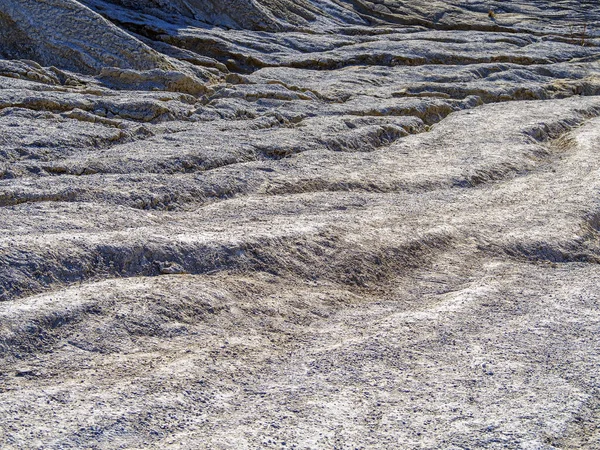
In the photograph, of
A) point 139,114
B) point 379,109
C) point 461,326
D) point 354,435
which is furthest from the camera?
point 379,109

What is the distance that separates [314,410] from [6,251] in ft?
12.5

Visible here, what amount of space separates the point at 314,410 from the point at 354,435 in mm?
428

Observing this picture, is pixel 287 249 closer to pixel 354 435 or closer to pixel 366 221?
pixel 366 221

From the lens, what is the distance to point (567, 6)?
32844 mm

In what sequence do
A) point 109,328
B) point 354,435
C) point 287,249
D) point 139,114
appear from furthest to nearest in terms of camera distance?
point 139,114 → point 287,249 → point 109,328 → point 354,435

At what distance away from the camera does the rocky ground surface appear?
5.62 m

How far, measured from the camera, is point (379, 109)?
16641 millimetres

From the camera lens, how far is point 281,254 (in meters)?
8.60

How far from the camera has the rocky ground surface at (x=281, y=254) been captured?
18.4 ft

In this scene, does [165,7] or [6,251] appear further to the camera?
[165,7]

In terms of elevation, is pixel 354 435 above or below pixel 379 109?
below

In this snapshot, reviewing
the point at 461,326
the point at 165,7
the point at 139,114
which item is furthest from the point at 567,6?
the point at 461,326

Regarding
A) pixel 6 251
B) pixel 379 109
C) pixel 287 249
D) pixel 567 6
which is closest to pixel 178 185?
pixel 287 249

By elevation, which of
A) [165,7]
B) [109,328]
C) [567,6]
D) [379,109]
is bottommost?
[109,328]
